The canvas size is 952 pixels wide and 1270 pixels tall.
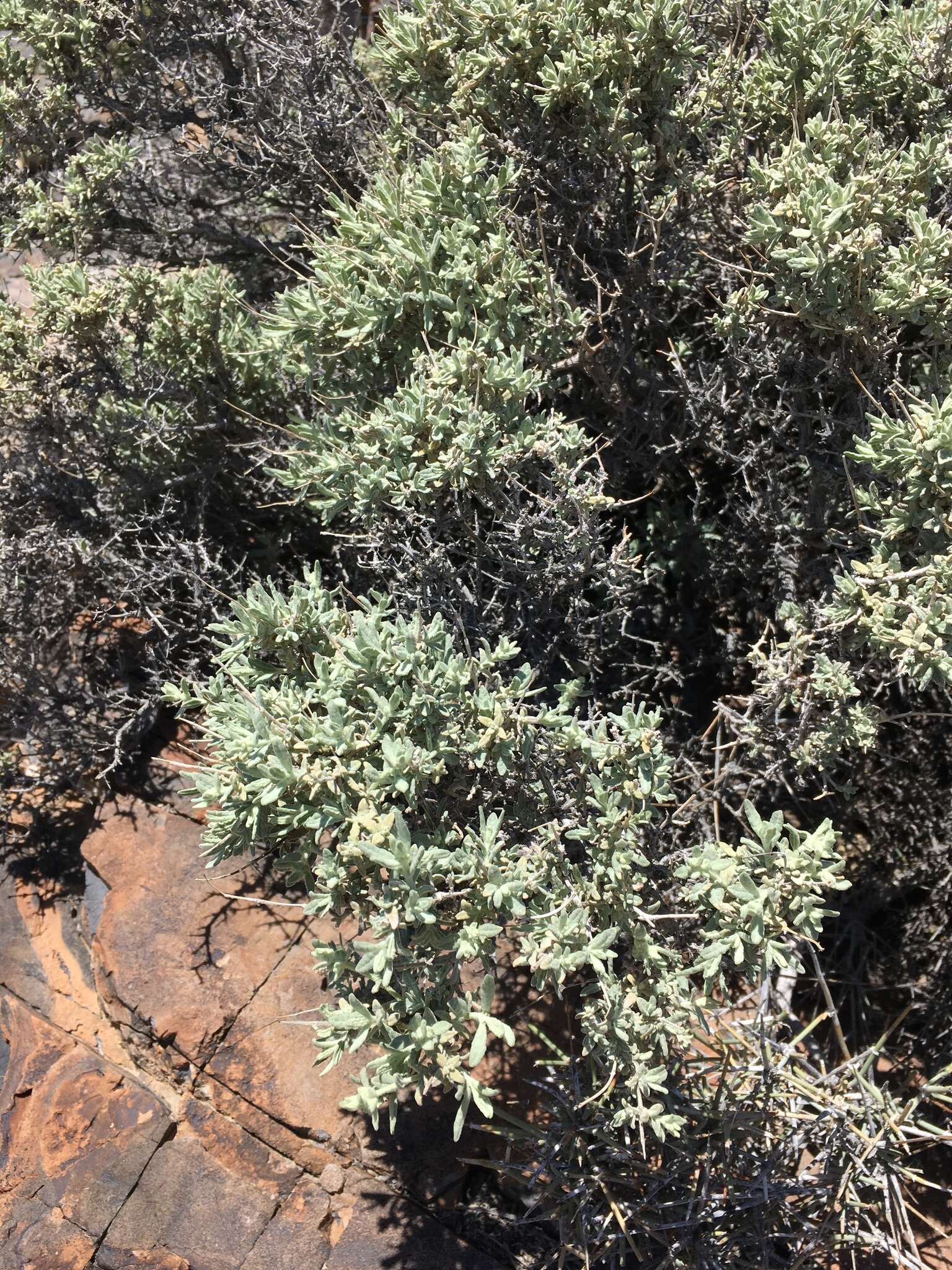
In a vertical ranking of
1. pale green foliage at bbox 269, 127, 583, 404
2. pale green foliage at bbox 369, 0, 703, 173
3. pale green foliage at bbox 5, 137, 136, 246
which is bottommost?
pale green foliage at bbox 269, 127, 583, 404

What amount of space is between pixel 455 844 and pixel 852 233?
87.4 inches

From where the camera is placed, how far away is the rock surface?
334 cm

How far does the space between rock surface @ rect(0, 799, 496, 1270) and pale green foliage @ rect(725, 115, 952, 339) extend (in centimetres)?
265

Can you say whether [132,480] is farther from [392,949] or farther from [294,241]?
[392,949]

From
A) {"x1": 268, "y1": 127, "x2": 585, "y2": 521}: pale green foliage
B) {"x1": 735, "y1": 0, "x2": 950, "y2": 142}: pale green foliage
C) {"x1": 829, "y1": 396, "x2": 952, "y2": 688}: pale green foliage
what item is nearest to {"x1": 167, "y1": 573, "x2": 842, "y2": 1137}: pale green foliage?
{"x1": 268, "y1": 127, "x2": 585, "y2": 521}: pale green foliage

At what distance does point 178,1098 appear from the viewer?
12.0 feet

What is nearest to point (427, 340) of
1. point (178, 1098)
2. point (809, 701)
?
point (809, 701)

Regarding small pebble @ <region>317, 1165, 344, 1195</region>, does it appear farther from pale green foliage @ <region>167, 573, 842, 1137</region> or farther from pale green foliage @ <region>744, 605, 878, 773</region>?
pale green foliage @ <region>744, 605, 878, 773</region>

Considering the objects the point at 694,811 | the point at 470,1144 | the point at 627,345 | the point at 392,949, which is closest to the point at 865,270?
the point at 627,345

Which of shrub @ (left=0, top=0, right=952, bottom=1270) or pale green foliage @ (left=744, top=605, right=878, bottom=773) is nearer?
shrub @ (left=0, top=0, right=952, bottom=1270)

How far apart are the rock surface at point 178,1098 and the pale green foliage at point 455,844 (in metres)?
0.71

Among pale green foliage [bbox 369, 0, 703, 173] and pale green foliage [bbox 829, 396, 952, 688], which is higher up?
pale green foliage [bbox 369, 0, 703, 173]

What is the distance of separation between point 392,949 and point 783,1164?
69.0 inches

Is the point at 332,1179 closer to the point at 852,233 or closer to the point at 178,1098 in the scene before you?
the point at 178,1098
